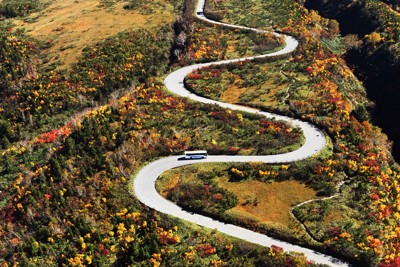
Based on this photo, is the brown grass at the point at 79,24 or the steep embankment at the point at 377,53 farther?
the brown grass at the point at 79,24

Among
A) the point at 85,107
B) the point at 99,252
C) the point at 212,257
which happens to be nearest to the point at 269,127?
the point at 212,257

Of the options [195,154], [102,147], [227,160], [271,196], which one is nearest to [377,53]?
[227,160]

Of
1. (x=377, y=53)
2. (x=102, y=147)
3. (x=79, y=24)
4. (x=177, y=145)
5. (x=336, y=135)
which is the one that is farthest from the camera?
(x=79, y=24)

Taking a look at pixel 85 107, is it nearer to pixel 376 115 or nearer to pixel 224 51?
pixel 224 51

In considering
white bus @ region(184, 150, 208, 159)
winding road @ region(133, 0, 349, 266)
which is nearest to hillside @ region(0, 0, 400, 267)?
winding road @ region(133, 0, 349, 266)

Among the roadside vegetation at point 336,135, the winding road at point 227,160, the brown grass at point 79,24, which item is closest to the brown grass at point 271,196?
the roadside vegetation at point 336,135

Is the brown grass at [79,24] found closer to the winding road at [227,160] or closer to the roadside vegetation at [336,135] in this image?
the roadside vegetation at [336,135]

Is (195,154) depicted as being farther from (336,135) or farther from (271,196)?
(336,135)
